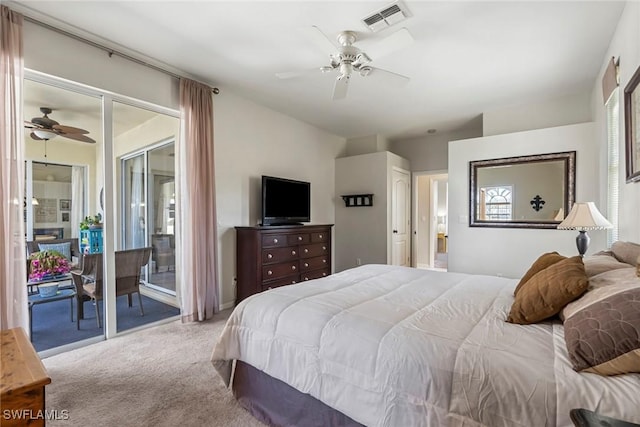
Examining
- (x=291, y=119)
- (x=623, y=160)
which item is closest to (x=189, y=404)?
(x=623, y=160)

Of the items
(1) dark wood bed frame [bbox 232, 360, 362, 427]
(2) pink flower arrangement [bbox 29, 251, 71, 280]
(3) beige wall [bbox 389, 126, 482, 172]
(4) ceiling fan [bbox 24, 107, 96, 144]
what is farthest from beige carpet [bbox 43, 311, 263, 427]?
(3) beige wall [bbox 389, 126, 482, 172]

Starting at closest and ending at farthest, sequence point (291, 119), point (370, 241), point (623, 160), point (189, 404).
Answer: point (189, 404)
point (623, 160)
point (291, 119)
point (370, 241)

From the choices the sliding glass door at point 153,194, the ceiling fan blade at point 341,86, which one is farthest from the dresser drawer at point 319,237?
the ceiling fan blade at point 341,86

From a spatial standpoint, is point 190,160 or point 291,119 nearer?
point 190,160

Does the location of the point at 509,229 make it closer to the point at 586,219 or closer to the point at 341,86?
the point at 586,219

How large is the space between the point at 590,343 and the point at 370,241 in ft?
15.6

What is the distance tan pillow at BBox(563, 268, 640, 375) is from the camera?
3.23 feet

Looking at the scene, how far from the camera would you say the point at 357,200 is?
5.89m

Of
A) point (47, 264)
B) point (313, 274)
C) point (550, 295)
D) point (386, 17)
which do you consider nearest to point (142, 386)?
point (47, 264)

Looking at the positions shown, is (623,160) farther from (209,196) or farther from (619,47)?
(209,196)

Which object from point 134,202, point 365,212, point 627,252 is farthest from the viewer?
point 365,212

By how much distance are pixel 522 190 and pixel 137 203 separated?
5084 millimetres

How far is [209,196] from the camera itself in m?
3.64

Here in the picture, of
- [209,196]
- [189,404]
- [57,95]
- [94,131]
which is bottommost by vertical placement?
[189,404]
